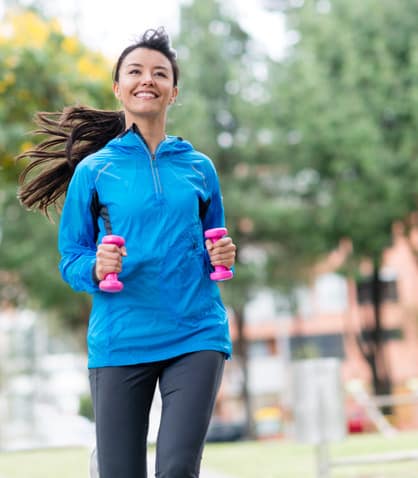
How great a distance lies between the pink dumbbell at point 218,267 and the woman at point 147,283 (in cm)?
2

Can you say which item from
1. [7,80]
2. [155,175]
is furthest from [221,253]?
[7,80]

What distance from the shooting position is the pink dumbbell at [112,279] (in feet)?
10.1

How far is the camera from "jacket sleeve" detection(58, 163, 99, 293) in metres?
3.34

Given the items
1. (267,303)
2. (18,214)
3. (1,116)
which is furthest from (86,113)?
(267,303)

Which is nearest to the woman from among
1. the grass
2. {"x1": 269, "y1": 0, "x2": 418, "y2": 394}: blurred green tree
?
the grass

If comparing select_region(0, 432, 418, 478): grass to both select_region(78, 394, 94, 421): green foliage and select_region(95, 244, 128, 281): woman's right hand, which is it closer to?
select_region(95, 244, 128, 281): woman's right hand

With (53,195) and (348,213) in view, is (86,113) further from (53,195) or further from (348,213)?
(348,213)

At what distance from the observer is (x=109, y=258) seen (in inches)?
121

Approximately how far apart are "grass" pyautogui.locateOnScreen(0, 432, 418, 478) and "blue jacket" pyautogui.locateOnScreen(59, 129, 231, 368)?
5983mm

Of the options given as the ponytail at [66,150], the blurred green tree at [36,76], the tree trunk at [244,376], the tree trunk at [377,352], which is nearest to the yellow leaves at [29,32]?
the blurred green tree at [36,76]

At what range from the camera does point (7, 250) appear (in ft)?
78.7

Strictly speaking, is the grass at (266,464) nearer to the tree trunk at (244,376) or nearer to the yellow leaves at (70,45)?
the yellow leaves at (70,45)

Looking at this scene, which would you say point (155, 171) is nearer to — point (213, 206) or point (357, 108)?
point (213, 206)

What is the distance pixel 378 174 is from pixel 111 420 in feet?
65.7
